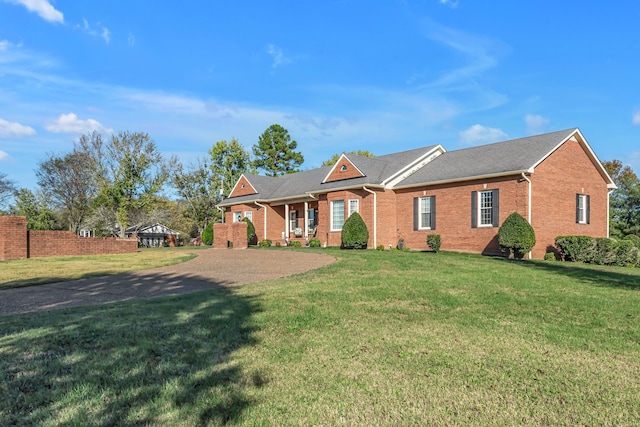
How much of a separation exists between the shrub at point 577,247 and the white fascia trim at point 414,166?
26.7 ft

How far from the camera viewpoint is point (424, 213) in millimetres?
22359

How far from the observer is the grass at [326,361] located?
11.1 feet

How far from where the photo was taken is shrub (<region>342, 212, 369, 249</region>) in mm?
21859

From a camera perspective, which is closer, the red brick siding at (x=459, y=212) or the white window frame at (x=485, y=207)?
the red brick siding at (x=459, y=212)

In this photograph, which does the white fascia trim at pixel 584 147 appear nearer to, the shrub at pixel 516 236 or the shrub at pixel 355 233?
the shrub at pixel 516 236

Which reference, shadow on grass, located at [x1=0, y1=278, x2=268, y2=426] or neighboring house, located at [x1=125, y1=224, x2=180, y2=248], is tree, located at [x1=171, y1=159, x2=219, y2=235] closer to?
neighboring house, located at [x1=125, y1=224, x2=180, y2=248]

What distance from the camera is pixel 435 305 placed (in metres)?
7.26

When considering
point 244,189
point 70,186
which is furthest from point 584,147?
point 70,186

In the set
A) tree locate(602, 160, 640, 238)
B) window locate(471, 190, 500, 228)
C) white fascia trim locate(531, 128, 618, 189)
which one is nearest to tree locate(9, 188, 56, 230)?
window locate(471, 190, 500, 228)

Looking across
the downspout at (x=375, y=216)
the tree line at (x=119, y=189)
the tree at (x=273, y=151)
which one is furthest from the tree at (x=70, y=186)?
the downspout at (x=375, y=216)

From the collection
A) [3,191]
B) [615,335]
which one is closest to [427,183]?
[615,335]

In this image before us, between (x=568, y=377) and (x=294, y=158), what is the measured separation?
5188 centimetres

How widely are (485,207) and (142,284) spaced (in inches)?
584

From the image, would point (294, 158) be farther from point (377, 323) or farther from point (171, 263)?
point (377, 323)
